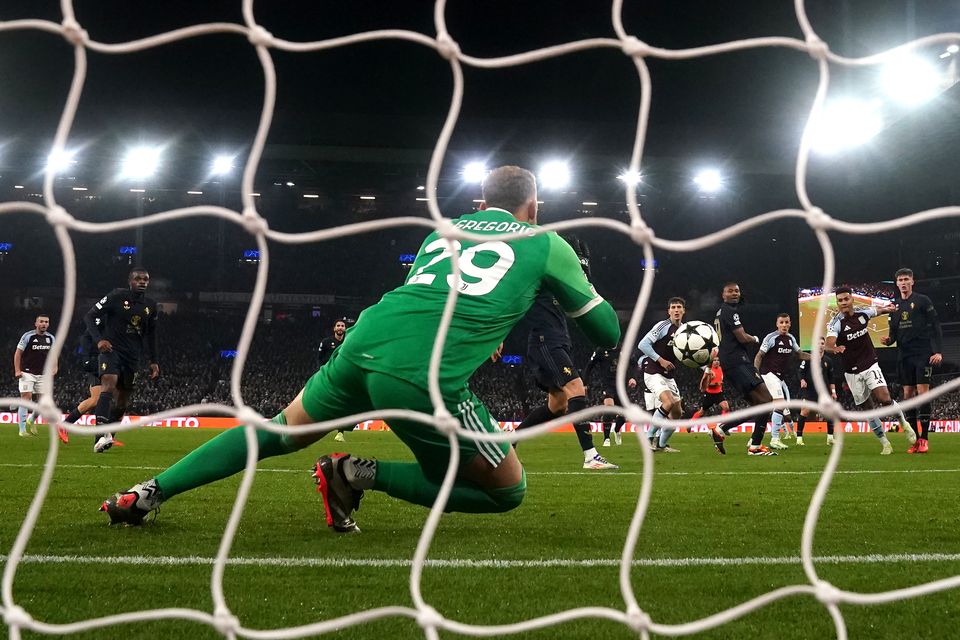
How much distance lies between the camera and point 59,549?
3.11 metres

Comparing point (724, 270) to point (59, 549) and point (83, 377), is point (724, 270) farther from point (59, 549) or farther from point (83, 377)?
point (59, 549)

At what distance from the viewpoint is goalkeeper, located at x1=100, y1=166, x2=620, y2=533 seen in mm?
2688

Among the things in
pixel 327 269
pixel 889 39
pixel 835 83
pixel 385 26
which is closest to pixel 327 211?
pixel 327 269

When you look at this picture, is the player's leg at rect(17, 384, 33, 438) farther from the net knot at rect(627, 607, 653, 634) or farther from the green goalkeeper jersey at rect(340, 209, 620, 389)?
the net knot at rect(627, 607, 653, 634)

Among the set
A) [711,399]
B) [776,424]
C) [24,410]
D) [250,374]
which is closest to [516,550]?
[711,399]

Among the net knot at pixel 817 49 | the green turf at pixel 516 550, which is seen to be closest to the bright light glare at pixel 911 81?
the green turf at pixel 516 550

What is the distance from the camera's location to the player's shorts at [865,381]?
375 inches

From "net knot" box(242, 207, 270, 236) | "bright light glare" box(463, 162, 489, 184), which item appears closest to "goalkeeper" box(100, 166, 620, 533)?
"net knot" box(242, 207, 270, 236)

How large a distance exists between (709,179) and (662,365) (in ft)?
56.0

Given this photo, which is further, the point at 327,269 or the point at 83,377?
the point at 327,269

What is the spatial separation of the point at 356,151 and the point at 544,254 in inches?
917

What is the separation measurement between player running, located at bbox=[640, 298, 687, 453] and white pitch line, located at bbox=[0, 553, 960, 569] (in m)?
6.56

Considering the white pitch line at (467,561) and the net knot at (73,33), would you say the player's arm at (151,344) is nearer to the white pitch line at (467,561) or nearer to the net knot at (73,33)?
the white pitch line at (467,561)

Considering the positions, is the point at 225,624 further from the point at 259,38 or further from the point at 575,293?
the point at 575,293
